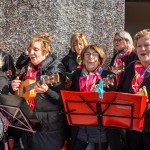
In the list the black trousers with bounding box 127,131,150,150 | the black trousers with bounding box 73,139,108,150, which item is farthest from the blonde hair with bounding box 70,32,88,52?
the black trousers with bounding box 127,131,150,150

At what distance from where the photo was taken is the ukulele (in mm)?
3295

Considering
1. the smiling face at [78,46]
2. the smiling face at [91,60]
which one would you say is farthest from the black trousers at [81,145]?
the smiling face at [78,46]

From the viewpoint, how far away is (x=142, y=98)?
2689 mm

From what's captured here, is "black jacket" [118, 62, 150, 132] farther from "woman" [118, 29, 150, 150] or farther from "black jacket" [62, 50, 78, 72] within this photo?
"black jacket" [62, 50, 78, 72]

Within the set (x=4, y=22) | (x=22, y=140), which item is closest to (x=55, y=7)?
(x=4, y=22)

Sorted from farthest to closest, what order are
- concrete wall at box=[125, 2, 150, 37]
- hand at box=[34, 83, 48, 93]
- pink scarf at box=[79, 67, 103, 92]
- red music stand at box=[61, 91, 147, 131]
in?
concrete wall at box=[125, 2, 150, 37], pink scarf at box=[79, 67, 103, 92], hand at box=[34, 83, 48, 93], red music stand at box=[61, 91, 147, 131]

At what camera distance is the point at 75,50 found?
4.51 metres

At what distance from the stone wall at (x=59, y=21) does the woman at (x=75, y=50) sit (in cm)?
35

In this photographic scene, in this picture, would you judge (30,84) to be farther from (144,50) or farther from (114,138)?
(144,50)

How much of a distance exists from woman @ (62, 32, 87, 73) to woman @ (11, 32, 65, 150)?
84 cm

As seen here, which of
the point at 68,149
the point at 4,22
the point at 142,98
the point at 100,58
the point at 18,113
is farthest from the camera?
the point at 4,22

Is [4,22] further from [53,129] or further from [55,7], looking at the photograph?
[53,129]

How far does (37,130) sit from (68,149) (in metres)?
0.42

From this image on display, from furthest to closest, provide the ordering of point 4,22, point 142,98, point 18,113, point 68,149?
point 4,22 → point 68,149 → point 18,113 → point 142,98
